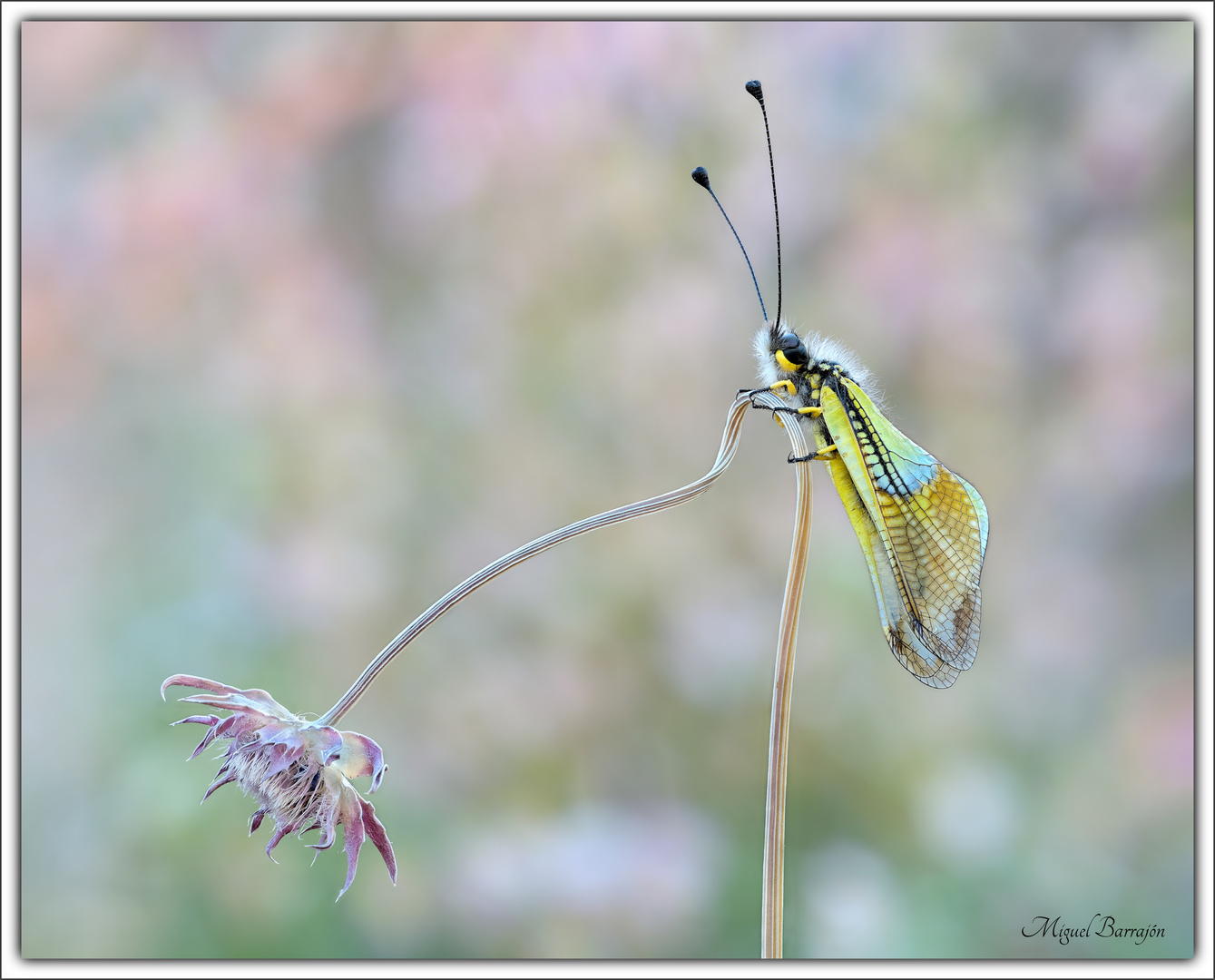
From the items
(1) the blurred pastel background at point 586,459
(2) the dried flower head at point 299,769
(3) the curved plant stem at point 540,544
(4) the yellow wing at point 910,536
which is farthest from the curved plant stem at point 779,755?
(1) the blurred pastel background at point 586,459

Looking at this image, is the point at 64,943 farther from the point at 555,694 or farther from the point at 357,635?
the point at 555,694

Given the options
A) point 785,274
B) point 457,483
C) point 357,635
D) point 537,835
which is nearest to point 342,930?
point 537,835

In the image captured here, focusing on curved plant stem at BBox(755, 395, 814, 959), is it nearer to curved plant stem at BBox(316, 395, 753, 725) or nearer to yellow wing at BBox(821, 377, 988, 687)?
curved plant stem at BBox(316, 395, 753, 725)

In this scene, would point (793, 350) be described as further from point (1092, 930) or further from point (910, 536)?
point (1092, 930)

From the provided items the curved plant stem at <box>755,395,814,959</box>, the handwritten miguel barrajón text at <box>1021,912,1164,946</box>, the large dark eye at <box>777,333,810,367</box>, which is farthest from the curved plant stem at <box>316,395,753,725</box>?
the handwritten miguel barrajón text at <box>1021,912,1164,946</box>

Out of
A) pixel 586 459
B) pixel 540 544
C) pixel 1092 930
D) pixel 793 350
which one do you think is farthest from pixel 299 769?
pixel 1092 930
